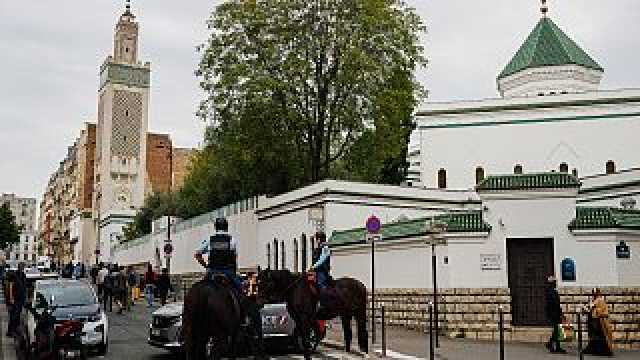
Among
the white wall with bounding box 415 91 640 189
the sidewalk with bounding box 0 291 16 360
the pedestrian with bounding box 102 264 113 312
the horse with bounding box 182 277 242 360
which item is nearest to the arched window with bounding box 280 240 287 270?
the pedestrian with bounding box 102 264 113 312

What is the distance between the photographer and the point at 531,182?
20.2 m

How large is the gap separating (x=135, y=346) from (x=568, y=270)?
12.0 meters

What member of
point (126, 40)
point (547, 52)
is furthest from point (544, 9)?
point (126, 40)

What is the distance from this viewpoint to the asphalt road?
15492mm

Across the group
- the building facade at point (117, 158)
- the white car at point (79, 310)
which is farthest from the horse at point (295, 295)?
the building facade at point (117, 158)

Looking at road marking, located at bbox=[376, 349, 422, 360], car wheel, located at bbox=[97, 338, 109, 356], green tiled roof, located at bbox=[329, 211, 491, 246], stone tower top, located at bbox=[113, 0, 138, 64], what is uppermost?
stone tower top, located at bbox=[113, 0, 138, 64]

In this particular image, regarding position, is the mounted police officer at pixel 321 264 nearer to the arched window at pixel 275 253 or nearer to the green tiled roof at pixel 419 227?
the green tiled roof at pixel 419 227

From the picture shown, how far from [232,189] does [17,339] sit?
32173 mm

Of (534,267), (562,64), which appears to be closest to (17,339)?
(534,267)

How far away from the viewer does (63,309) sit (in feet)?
50.0

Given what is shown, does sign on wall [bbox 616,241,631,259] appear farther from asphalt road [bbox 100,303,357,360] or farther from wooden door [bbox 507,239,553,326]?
asphalt road [bbox 100,303,357,360]

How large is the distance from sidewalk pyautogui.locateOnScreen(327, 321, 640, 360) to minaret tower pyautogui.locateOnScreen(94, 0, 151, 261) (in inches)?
3346

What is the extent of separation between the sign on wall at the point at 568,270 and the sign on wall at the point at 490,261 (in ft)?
5.77

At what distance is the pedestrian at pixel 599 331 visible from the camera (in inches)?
667
